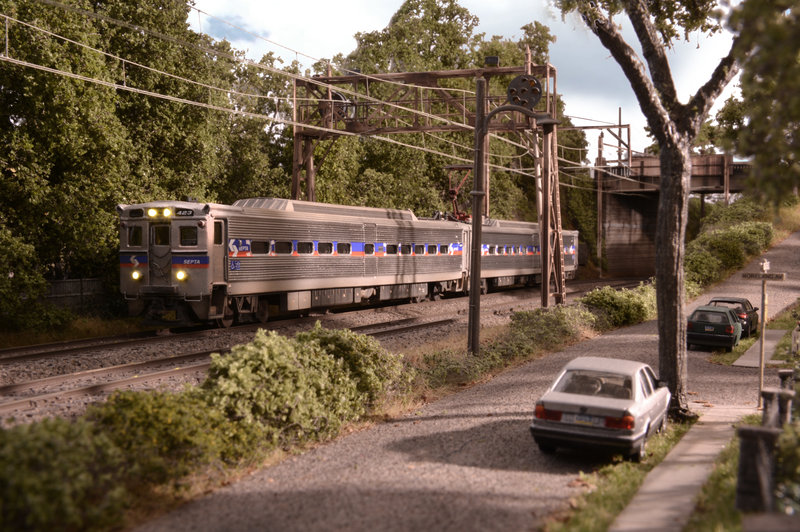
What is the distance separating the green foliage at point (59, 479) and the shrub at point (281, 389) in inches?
76.8

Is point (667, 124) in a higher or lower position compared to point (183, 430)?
higher

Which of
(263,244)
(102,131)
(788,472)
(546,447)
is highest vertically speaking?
(102,131)

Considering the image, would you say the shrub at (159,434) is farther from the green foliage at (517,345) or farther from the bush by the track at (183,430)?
the green foliage at (517,345)

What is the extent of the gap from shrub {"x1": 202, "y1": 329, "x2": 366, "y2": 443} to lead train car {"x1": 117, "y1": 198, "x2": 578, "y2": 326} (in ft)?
28.2

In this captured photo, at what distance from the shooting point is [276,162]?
3741 centimetres

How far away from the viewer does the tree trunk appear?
1210cm

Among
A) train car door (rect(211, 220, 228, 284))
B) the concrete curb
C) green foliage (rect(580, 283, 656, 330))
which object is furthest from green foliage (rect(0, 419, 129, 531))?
green foliage (rect(580, 283, 656, 330))

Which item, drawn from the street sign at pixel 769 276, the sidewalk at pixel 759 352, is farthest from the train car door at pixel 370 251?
the street sign at pixel 769 276

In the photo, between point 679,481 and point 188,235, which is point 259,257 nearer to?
point 188,235

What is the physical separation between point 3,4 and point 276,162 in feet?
65.4

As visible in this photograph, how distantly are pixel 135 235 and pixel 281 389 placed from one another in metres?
11.5

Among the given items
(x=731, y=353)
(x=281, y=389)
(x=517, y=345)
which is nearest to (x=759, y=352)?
(x=731, y=353)

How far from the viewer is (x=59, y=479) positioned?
6.36 m

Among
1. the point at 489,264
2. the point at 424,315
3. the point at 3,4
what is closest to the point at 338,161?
the point at 489,264
